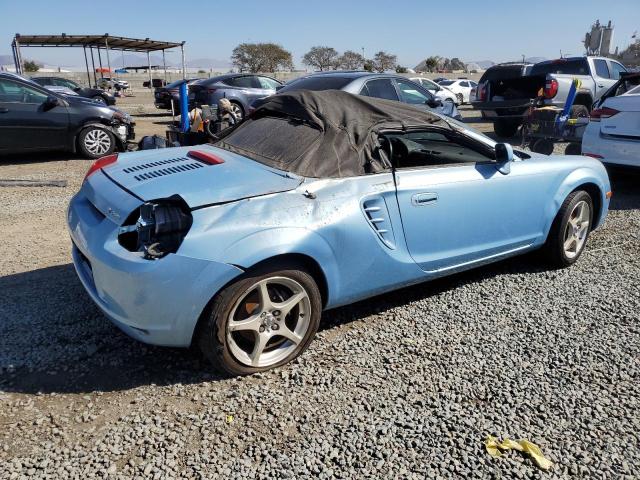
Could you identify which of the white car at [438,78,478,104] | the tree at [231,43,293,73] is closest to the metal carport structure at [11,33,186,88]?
the white car at [438,78,478,104]

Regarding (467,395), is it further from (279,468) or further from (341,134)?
(341,134)

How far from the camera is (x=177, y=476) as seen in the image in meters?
2.21

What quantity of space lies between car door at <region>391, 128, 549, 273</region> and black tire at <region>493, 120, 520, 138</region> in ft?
29.4

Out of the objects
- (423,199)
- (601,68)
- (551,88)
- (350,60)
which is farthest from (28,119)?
(350,60)

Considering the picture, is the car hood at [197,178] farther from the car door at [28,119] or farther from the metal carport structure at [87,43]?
the metal carport structure at [87,43]

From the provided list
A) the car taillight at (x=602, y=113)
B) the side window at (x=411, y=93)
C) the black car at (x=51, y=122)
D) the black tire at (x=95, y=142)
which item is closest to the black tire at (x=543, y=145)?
the car taillight at (x=602, y=113)

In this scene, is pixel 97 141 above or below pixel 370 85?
below

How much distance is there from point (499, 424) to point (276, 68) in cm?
7041

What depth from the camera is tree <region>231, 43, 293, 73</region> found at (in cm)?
6581

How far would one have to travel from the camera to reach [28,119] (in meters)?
8.73

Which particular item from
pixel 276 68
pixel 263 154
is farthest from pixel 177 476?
pixel 276 68

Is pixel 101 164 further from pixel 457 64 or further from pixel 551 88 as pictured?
pixel 457 64

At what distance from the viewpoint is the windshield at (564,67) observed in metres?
12.6

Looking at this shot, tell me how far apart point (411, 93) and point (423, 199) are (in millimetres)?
6292
